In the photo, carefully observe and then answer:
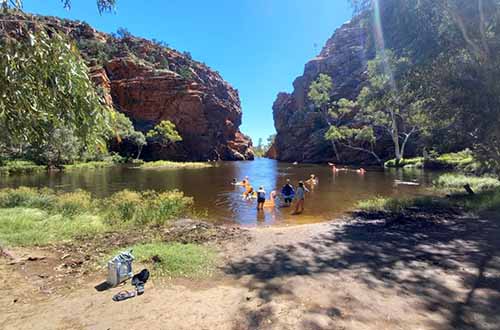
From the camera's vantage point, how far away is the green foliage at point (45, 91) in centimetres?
334

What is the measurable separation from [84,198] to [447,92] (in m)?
15.0

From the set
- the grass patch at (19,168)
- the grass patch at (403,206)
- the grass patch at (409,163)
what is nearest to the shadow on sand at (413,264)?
the grass patch at (403,206)

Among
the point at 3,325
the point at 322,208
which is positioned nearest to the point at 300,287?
the point at 3,325

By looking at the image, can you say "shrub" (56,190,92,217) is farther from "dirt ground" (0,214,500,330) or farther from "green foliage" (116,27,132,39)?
"green foliage" (116,27,132,39)

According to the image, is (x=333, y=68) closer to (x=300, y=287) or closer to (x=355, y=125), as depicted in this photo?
(x=355, y=125)

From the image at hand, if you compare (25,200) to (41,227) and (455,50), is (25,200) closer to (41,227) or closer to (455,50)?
(41,227)

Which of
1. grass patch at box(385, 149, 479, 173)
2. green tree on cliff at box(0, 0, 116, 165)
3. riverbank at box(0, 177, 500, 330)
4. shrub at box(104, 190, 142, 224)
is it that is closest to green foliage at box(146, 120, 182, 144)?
grass patch at box(385, 149, 479, 173)

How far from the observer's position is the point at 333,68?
237 ft

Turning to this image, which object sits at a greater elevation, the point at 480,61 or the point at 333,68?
the point at 333,68

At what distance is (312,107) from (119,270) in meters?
68.2

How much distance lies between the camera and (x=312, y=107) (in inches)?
2704

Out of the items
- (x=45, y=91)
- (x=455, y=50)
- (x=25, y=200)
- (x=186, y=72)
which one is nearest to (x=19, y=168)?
(x=25, y=200)

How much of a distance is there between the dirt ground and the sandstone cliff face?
169ft

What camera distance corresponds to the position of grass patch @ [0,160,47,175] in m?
30.7
